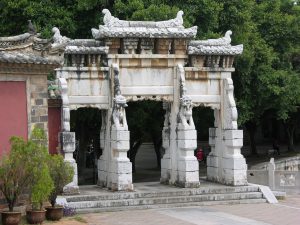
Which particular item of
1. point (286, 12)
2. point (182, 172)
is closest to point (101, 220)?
point (182, 172)

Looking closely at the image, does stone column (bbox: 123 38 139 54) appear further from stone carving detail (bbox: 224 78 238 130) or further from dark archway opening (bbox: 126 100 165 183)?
dark archway opening (bbox: 126 100 165 183)

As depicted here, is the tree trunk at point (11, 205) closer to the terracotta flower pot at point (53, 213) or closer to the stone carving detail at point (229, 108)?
the terracotta flower pot at point (53, 213)

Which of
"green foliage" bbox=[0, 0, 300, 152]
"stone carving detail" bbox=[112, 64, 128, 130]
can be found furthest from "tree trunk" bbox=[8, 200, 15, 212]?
"green foliage" bbox=[0, 0, 300, 152]

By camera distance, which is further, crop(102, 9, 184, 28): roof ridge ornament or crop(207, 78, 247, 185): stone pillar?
crop(207, 78, 247, 185): stone pillar

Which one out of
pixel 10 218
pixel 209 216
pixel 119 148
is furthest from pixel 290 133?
pixel 10 218

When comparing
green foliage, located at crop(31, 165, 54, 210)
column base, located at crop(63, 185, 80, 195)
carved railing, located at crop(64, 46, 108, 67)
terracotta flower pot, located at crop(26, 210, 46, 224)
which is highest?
carved railing, located at crop(64, 46, 108, 67)

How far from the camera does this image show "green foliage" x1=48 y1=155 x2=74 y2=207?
17703 millimetres

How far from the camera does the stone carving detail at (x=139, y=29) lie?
71.7ft

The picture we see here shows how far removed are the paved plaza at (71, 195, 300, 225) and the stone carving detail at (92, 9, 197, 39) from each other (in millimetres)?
5843

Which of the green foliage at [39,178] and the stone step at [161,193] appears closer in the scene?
the green foliage at [39,178]

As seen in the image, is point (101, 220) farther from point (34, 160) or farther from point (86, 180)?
point (86, 180)

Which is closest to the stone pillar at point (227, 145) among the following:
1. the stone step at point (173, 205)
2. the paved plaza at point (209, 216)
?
the stone step at point (173, 205)

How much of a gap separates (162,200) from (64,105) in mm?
4364

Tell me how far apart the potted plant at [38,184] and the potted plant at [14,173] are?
6.3 inches
